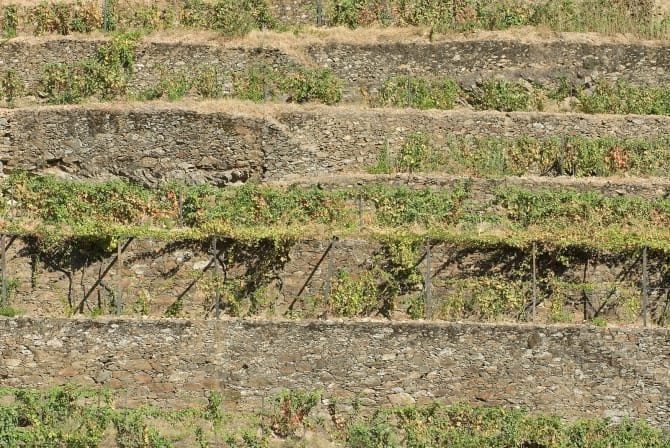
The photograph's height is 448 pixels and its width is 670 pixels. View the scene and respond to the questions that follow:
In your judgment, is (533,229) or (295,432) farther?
(533,229)

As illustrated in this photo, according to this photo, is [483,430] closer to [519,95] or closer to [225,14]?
[519,95]

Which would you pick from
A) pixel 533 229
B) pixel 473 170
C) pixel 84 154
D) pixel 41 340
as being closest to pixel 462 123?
pixel 473 170

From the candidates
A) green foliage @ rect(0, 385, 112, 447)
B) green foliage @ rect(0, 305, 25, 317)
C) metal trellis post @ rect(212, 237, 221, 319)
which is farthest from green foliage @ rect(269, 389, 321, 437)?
green foliage @ rect(0, 305, 25, 317)

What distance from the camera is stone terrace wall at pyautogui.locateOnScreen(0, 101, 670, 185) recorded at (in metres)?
29.0

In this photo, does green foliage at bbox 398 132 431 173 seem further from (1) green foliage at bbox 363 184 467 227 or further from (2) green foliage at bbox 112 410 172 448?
(2) green foliage at bbox 112 410 172 448

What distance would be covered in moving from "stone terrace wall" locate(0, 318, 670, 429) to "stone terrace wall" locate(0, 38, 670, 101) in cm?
727

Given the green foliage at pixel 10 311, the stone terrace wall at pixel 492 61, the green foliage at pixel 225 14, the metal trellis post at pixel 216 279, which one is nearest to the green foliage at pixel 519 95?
the stone terrace wall at pixel 492 61

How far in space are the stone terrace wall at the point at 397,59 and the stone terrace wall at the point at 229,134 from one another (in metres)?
1.47

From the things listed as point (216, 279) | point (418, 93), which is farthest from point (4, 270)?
point (418, 93)

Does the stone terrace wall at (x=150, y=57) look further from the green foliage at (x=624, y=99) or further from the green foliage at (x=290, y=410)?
the green foliage at (x=290, y=410)

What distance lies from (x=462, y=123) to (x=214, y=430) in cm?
832

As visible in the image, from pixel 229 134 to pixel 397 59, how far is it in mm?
4125

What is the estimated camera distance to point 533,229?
89.2 ft

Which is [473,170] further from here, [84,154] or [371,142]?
[84,154]
